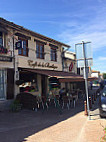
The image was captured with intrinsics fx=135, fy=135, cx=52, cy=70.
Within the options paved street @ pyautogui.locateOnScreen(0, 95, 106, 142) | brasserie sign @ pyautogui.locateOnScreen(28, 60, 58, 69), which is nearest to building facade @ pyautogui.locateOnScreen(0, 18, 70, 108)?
brasserie sign @ pyautogui.locateOnScreen(28, 60, 58, 69)

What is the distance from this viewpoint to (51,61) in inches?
567

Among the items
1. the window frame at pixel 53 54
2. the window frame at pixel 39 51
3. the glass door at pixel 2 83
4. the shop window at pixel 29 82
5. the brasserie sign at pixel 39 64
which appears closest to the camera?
the glass door at pixel 2 83

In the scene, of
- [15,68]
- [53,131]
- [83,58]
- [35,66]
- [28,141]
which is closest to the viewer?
[28,141]

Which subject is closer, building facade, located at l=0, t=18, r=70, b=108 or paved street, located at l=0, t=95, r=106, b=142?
paved street, located at l=0, t=95, r=106, b=142

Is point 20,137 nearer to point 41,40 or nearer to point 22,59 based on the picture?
point 22,59

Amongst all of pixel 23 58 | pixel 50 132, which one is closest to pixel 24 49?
pixel 23 58

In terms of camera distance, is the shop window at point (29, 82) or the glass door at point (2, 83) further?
the shop window at point (29, 82)

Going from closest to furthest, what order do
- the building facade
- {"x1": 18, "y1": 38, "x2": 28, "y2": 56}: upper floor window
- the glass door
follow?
1. the glass door
2. the building facade
3. {"x1": 18, "y1": 38, "x2": 28, "y2": 56}: upper floor window

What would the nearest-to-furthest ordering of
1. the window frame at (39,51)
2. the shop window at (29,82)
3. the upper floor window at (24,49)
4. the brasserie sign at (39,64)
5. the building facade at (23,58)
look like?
the building facade at (23,58) < the upper floor window at (24,49) < the shop window at (29,82) < the brasserie sign at (39,64) < the window frame at (39,51)

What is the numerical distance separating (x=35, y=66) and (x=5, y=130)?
23.8 ft

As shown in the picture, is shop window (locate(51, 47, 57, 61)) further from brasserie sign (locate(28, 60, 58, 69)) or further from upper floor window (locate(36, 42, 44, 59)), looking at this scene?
upper floor window (locate(36, 42, 44, 59))

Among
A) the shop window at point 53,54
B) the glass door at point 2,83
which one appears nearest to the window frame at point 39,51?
the shop window at point 53,54

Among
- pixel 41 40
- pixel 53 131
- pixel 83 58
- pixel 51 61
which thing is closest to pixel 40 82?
pixel 51 61

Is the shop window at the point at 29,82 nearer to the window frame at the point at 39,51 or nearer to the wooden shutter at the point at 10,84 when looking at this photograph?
the wooden shutter at the point at 10,84
